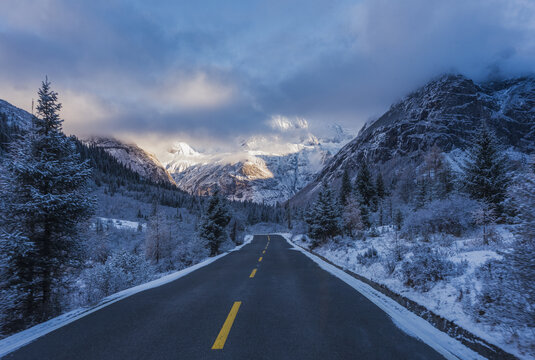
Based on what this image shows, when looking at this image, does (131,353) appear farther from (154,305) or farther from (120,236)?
(120,236)

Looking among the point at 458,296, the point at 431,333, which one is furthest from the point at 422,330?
the point at 458,296

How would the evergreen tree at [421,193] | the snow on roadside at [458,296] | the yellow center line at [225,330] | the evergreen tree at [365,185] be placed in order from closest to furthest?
the yellow center line at [225,330]
the snow on roadside at [458,296]
the evergreen tree at [421,193]
the evergreen tree at [365,185]

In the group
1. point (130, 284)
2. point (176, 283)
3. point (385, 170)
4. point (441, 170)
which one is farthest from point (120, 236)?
point (385, 170)

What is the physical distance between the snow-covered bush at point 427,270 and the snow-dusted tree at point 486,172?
39.4 ft

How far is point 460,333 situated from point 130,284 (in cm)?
1462

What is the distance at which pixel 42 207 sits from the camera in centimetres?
739

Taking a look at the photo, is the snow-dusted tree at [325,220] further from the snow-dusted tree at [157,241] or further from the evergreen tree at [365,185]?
the evergreen tree at [365,185]

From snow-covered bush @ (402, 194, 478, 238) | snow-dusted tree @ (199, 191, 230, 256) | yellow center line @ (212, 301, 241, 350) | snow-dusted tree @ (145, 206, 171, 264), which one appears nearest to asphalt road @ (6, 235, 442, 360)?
yellow center line @ (212, 301, 241, 350)

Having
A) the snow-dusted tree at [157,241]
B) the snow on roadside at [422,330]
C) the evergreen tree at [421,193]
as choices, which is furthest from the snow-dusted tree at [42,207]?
the evergreen tree at [421,193]

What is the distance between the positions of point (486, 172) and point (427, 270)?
14.3 meters

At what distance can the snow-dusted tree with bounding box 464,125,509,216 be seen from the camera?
53.0ft

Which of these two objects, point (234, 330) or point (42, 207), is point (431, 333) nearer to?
point (234, 330)

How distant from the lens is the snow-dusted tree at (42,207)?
6867 mm

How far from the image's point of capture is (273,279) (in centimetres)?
926
